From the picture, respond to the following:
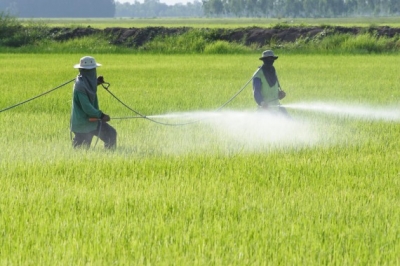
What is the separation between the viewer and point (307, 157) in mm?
6695

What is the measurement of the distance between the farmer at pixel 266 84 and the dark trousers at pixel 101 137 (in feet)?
5.74

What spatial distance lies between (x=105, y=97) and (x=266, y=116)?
5.07m

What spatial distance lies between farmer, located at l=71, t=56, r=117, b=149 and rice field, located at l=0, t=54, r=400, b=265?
0.62ft

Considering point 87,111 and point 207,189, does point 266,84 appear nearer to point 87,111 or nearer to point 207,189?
point 87,111

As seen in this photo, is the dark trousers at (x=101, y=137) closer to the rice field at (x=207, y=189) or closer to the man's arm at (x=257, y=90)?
the rice field at (x=207, y=189)

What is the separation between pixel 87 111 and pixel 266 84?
2.28 m

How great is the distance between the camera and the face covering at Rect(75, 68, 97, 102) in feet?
21.9

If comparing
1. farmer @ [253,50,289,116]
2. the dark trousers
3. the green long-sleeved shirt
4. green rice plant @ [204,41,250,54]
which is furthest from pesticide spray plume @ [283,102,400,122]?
green rice plant @ [204,41,250,54]

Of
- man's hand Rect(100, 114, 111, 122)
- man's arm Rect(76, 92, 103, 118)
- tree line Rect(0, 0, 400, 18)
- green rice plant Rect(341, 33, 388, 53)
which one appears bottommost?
tree line Rect(0, 0, 400, 18)

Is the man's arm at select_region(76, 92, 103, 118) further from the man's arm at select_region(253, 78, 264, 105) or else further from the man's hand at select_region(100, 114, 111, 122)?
the man's arm at select_region(253, 78, 264, 105)

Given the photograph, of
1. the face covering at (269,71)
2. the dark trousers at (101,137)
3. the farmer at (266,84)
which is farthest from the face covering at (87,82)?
the face covering at (269,71)

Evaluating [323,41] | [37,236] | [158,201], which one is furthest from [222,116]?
[323,41]

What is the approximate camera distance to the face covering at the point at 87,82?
6660 millimetres

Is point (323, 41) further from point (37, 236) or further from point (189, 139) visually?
point (37, 236)
